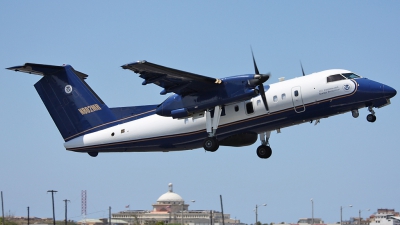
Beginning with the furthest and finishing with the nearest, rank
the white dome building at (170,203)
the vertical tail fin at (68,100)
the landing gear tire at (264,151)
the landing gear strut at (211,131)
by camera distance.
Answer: the white dome building at (170,203) → the vertical tail fin at (68,100) → the landing gear tire at (264,151) → the landing gear strut at (211,131)

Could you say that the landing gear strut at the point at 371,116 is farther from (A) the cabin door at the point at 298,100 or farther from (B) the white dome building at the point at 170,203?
(B) the white dome building at the point at 170,203

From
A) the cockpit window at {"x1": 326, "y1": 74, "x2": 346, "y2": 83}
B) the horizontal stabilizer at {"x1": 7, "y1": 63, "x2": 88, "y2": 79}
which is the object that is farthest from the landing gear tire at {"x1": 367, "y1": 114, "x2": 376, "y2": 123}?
the horizontal stabilizer at {"x1": 7, "y1": 63, "x2": 88, "y2": 79}

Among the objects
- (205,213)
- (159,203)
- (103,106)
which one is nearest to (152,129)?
(103,106)

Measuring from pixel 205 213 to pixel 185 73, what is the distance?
298 feet

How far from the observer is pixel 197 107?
111ft

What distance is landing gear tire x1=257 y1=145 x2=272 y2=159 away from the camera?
119 ft

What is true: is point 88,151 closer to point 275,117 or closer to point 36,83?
point 36,83

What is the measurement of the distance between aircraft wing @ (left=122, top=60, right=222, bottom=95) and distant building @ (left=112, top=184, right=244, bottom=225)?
67.9 metres

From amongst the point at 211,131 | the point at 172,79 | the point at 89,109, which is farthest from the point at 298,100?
the point at 89,109

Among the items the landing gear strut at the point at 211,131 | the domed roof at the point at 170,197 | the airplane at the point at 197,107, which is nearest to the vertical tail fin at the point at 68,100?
the airplane at the point at 197,107

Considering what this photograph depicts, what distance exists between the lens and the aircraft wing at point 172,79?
3169 cm

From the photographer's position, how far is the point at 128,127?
35.9 metres

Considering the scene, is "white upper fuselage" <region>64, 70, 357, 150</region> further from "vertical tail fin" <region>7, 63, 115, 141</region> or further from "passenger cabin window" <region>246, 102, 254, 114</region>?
"vertical tail fin" <region>7, 63, 115, 141</region>

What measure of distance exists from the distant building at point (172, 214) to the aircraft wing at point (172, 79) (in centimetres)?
6786
